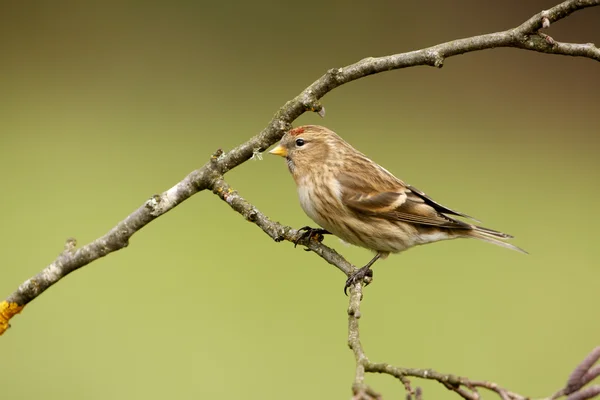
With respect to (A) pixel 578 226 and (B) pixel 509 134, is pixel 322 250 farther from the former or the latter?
(B) pixel 509 134

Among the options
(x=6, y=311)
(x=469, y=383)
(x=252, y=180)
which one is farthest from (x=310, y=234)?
(x=252, y=180)

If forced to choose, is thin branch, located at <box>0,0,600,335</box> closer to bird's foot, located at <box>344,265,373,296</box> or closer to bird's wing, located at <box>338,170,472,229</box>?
bird's foot, located at <box>344,265,373,296</box>

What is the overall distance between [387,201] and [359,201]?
4.0 inches

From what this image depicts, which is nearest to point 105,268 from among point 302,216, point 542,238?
point 302,216

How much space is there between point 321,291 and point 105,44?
122 inches

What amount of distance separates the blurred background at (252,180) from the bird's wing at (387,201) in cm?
148

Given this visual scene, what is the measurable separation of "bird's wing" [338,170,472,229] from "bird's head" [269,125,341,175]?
11 centimetres

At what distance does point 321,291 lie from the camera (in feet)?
17.5

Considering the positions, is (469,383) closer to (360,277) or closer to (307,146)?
(360,277)

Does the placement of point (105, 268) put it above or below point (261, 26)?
below

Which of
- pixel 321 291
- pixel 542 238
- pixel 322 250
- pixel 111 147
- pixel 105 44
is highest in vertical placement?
pixel 105 44

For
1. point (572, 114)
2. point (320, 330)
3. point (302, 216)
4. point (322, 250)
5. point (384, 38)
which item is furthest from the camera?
point (572, 114)

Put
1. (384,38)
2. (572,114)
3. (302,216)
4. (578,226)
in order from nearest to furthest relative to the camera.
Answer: (302,216), (578,226), (384,38), (572,114)

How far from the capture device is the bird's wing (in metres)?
2.65
